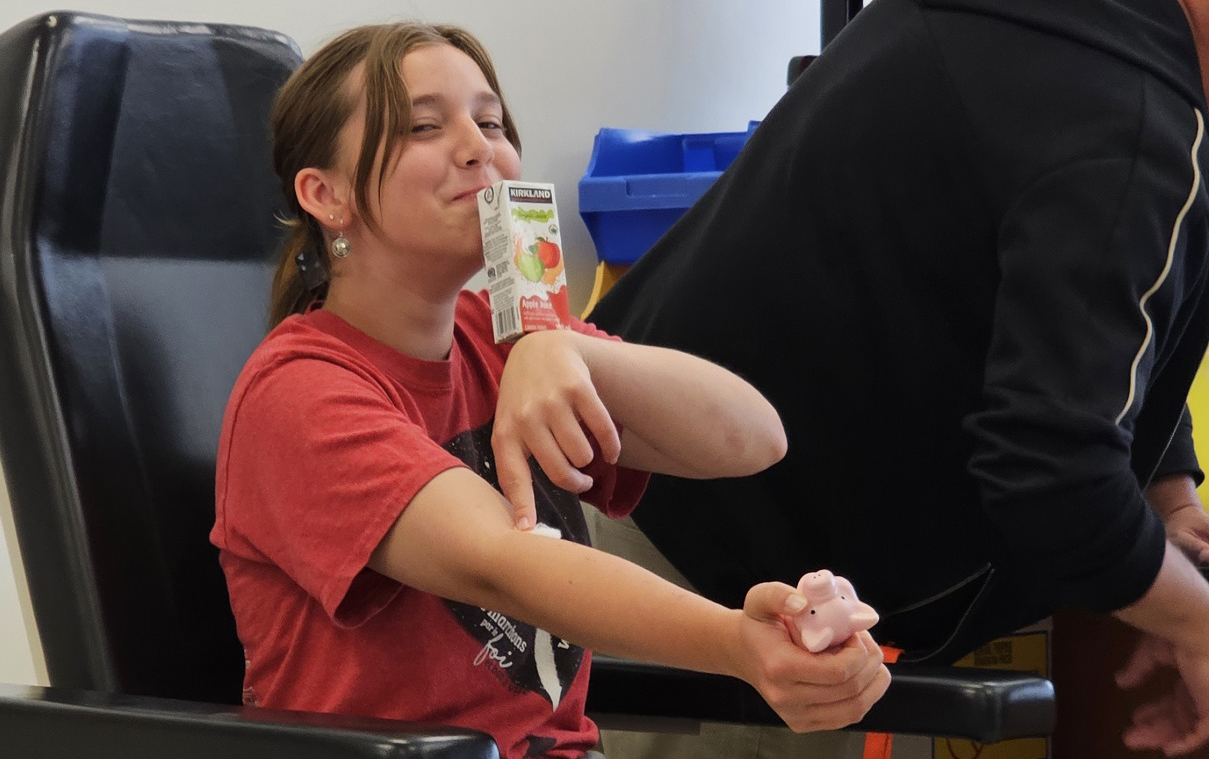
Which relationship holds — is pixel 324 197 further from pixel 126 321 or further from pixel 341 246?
pixel 126 321

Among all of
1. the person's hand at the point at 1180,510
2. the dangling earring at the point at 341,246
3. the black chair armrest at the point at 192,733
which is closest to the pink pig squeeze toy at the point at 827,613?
the black chair armrest at the point at 192,733

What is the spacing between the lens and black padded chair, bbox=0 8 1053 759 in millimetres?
931

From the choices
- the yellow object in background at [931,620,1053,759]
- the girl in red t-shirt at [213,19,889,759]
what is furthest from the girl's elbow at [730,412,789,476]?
the yellow object in background at [931,620,1053,759]

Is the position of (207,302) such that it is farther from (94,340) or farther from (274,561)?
(274,561)

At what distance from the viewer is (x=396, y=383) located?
969 mm

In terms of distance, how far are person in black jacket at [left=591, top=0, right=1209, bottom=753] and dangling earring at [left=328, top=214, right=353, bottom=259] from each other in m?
0.37

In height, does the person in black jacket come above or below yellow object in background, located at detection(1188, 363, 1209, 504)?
above

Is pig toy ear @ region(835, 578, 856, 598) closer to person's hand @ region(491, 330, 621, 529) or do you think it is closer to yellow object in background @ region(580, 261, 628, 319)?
person's hand @ region(491, 330, 621, 529)

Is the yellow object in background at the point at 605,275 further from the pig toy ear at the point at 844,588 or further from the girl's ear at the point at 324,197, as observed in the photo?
the pig toy ear at the point at 844,588

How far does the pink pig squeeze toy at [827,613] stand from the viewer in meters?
0.63

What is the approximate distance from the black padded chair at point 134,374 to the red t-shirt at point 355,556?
0.22 ft

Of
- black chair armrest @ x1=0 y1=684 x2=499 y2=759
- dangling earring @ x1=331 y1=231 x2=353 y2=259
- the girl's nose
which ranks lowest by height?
black chair armrest @ x1=0 y1=684 x2=499 y2=759

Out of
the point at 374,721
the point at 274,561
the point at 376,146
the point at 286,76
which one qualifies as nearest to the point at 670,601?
the point at 374,721

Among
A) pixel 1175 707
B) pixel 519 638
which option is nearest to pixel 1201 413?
pixel 1175 707
